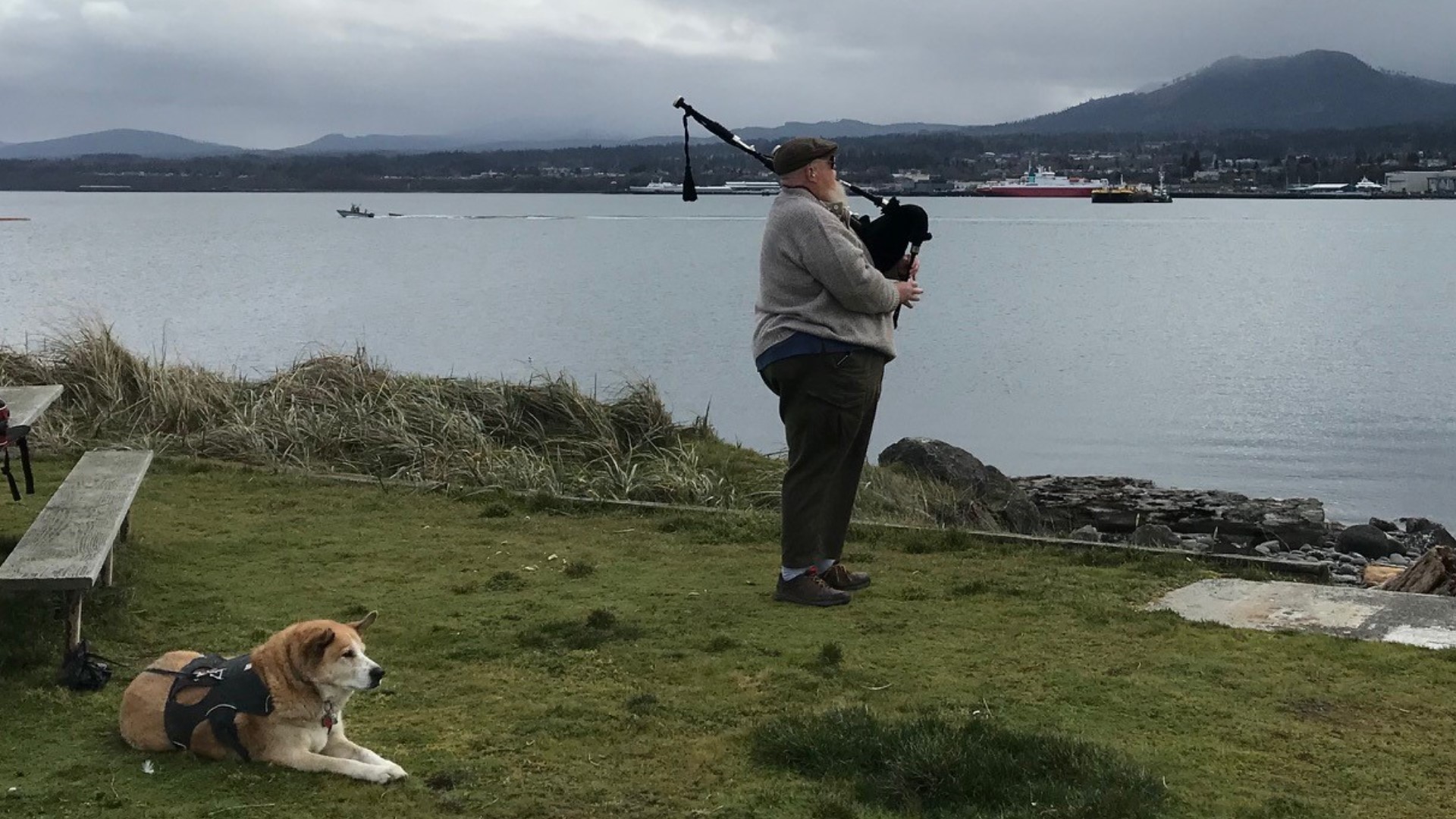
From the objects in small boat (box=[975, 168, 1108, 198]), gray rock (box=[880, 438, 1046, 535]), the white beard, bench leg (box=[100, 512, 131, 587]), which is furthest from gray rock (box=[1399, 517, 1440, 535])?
small boat (box=[975, 168, 1108, 198])

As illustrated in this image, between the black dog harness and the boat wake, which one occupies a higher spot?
the black dog harness

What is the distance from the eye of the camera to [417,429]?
35.5 ft

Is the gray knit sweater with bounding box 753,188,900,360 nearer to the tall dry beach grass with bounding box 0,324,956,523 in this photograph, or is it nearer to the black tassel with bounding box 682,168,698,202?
the black tassel with bounding box 682,168,698,202

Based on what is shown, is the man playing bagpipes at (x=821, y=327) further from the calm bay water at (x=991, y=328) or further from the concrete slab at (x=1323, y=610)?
the calm bay water at (x=991, y=328)

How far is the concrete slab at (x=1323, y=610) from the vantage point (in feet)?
19.3

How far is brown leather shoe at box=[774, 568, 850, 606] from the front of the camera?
635cm

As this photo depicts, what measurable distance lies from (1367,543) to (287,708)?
33.8ft

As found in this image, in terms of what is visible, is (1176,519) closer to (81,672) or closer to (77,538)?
(77,538)

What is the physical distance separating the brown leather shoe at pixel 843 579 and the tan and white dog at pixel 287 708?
2.70m

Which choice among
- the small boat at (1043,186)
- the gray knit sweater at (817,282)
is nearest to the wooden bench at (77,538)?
the gray knit sweater at (817,282)

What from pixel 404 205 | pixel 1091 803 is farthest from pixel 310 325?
pixel 404 205

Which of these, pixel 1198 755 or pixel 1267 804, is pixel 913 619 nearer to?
pixel 1198 755

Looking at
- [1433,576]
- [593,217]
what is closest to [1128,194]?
[593,217]

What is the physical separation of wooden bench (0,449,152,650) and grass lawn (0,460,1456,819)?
12.7 inches
